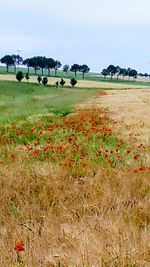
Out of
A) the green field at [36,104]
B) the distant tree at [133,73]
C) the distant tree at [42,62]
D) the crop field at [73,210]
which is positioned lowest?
the green field at [36,104]

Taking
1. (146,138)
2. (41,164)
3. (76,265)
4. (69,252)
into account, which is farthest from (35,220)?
(146,138)

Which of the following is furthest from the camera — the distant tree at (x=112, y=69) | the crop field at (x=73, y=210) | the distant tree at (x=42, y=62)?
the distant tree at (x=112, y=69)

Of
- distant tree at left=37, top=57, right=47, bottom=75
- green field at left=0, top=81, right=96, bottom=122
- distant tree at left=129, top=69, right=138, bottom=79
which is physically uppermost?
distant tree at left=37, top=57, right=47, bottom=75

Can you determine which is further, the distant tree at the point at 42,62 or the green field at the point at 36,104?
the distant tree at the point at 42,62

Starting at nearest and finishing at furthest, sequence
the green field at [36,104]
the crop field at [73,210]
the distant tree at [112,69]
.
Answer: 1. the crop field at [73,210]
2. the green field at [36,104]
3. the distant tree at [112,69]

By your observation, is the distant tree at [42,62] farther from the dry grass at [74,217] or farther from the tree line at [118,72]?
the dry grass at [74,217]

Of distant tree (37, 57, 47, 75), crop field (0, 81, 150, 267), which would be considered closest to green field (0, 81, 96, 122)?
crop field (0, 81, 150, 267)

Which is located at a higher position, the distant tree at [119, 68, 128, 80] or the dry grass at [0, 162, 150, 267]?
the distant tree at [119, 68, 128, 80]

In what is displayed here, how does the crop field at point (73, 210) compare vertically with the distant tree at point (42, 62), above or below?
below

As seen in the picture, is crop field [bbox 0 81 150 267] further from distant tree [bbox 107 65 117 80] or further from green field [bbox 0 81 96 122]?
distant tree [bbox 107 65 117 80]

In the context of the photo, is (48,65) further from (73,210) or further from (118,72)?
(73,210)

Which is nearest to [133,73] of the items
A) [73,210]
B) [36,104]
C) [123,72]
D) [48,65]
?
[123,72]

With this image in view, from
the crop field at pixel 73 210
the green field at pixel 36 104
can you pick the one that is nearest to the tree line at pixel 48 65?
the green field at pixel 36 104

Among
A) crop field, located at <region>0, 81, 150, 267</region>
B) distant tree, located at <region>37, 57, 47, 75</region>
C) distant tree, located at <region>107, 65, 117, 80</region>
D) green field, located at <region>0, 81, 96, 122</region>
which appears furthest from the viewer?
distant tree, located at <region>107, 65, 117, 80</region>
